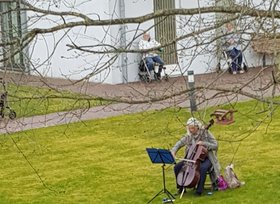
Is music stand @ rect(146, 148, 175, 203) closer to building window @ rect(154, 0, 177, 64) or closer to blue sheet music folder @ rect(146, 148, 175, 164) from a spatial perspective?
blue sheet music folder @ rect(146, 148, 175, 164)

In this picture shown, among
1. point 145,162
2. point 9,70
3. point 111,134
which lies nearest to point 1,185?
point 145,162

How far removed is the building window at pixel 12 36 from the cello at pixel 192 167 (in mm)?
5640

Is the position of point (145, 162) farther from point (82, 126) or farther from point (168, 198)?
point (82, 126)

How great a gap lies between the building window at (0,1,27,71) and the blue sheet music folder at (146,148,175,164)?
4.89m

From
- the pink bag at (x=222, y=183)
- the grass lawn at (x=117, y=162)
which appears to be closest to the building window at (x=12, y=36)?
the grass lawn at (x=117, y=162)

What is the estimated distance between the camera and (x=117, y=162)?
615 inches

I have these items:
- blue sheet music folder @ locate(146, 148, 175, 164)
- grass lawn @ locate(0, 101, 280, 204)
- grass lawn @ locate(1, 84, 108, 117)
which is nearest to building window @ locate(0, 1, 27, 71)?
grass lawn @ locate(1, 84, 108, 117)

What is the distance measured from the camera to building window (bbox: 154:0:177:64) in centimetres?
755

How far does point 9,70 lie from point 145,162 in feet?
27.1

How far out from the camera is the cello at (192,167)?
1289 cm

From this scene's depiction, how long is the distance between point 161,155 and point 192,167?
76 cm

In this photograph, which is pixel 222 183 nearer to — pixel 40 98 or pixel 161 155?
pixel 161 155

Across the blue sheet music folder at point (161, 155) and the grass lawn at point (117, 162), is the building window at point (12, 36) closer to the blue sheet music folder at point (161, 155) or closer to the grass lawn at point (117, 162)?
the grass lawn at point (117, 162)

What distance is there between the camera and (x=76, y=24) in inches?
258
